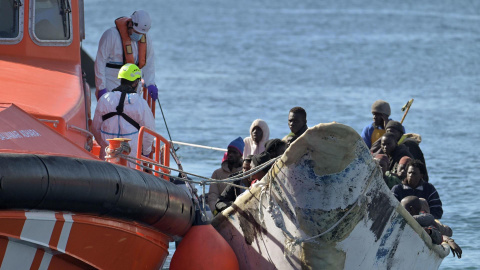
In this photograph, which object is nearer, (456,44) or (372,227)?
(372,227)

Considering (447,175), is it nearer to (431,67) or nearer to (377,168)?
(377,168)

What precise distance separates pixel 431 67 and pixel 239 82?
7052mm

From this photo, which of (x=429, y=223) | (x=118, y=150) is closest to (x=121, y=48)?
(x=118, y=150)

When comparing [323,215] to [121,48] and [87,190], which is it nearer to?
[87,190]

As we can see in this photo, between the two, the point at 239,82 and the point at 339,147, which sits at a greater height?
the point at 339,147

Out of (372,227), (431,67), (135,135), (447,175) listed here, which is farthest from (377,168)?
(431,67)

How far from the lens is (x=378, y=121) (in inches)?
400

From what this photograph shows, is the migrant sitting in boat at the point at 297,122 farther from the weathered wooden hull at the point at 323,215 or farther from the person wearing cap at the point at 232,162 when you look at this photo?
the weathered wooden hull at the point at 323,215

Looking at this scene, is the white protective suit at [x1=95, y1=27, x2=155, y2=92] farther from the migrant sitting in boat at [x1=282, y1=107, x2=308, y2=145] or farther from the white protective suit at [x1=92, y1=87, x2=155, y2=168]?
the migrant sitting in boat at [x1=282, y1=107, x2=308, y2=145]

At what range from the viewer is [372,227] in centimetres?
654

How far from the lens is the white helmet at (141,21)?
821 centimetres

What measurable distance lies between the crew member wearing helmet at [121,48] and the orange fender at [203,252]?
211 cm

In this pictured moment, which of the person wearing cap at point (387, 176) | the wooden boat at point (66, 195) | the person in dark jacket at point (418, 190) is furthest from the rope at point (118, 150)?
the person wearing cap at point (387, 176)

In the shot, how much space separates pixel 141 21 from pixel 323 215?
8.71 ft
